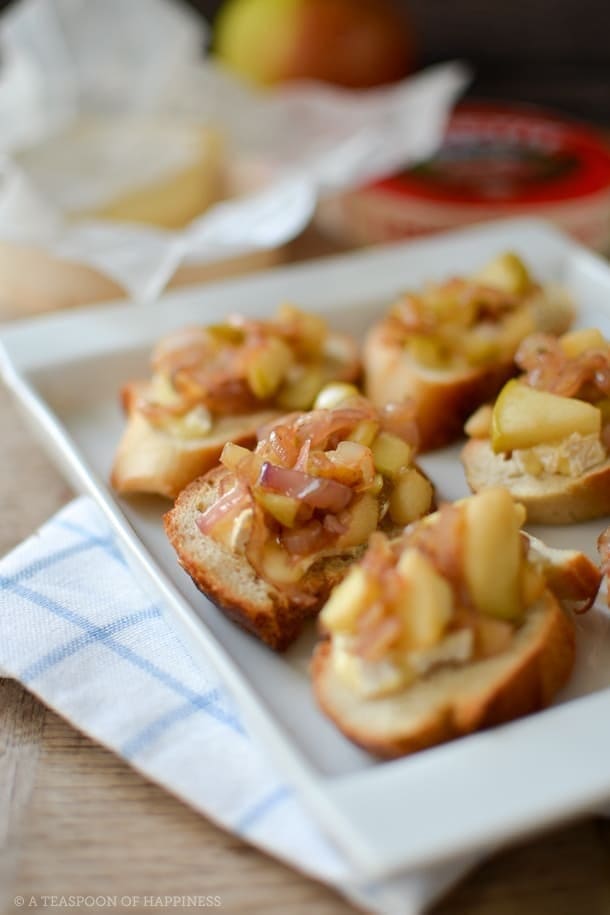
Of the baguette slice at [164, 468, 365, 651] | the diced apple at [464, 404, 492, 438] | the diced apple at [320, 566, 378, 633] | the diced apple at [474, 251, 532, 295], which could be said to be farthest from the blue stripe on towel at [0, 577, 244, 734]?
the diced apple at [474, 251, 532, 295]

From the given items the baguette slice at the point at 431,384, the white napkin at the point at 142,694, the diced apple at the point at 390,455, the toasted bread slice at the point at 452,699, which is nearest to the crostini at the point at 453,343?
the baguette slice at the point at 431,384

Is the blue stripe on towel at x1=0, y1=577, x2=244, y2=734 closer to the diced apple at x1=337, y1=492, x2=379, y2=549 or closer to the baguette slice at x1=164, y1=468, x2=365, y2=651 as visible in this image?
the baguette slice at x1=164, y1=468, x2=365, y2=651

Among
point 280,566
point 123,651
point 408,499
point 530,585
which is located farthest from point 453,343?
point 123,651

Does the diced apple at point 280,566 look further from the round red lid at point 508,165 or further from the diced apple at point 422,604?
the round red lid at point 508,165

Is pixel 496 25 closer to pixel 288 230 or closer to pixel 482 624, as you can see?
pixel 288 230

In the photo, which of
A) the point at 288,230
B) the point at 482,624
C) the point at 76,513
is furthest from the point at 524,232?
the point at 482,624
